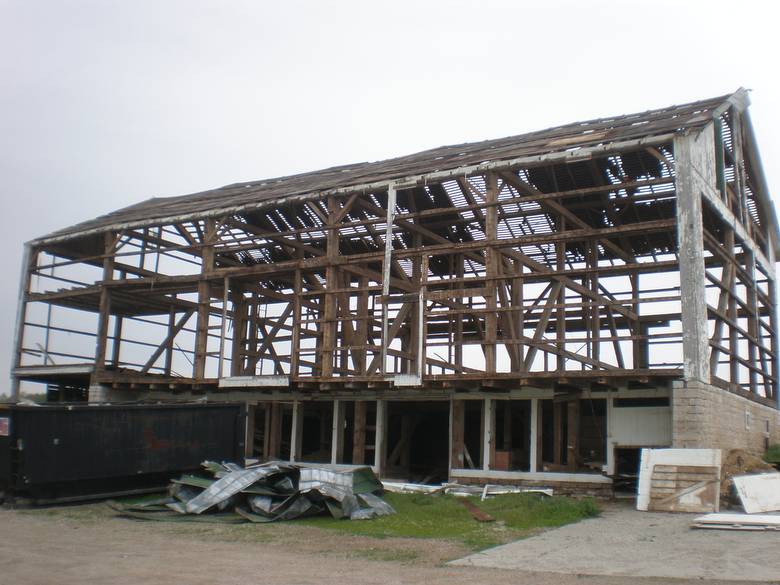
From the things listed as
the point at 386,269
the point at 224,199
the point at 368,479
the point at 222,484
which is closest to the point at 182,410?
the point at 222,484

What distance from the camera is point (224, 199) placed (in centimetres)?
2534

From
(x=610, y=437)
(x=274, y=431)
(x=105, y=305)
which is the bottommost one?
(x=274, y=431)

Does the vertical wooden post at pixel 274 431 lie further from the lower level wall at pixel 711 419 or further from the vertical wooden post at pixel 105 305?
the lower level wall at pixel 711 419

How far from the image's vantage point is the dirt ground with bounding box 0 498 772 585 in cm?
909

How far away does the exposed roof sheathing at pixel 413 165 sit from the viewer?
61.4ft

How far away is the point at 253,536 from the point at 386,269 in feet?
28.2

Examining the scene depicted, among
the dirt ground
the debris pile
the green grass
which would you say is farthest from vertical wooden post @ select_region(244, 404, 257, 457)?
the debris pile

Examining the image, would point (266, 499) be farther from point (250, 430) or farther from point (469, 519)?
point (250, 430)

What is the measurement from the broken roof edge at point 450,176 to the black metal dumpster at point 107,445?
6219 mm

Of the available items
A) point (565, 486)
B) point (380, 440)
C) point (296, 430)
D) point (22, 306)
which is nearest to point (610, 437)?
point (565, 486)

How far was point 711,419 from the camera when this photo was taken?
54.7ft

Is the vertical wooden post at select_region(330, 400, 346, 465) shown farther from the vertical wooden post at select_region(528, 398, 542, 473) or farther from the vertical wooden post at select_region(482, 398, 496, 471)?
the vertical wooden post at select_region(528, 398, 542, 473)

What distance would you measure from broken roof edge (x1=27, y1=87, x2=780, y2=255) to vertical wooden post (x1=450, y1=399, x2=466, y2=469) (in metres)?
5.28

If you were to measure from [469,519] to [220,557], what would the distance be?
509 centimetres
